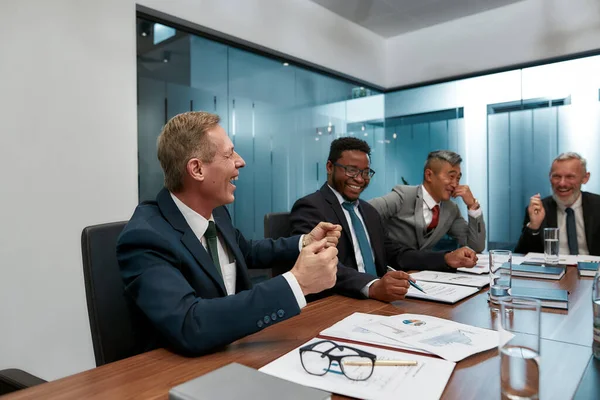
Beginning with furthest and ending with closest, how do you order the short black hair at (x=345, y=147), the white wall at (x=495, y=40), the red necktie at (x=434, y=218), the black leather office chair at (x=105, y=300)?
the white wall at (x=495, y=40) → the red necktie at (x=434, y=218) → the short black hair at (x=345, y=147) → the black leather office chair at (x=105, y=300)

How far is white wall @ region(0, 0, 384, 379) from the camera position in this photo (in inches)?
92.0

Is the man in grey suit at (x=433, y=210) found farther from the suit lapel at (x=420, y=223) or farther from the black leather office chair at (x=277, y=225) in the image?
the black leather office chair at (x=277, y=225)

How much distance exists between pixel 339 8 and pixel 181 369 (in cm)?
425

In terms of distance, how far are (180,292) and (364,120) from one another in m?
4.34

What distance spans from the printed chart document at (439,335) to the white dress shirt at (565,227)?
2.39 meters

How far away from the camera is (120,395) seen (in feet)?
2.71

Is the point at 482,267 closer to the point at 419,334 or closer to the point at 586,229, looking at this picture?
the point at 419,334

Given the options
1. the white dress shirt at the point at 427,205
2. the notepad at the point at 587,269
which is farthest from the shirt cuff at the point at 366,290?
the white dress shirt at the point at 427,205

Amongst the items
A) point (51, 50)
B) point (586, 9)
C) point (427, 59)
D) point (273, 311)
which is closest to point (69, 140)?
point (51, 50)

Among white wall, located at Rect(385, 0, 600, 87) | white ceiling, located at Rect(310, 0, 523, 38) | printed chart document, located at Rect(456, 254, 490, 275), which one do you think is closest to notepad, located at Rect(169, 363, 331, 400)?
printed chart document, located at Rect(456, 254, 490, 275)

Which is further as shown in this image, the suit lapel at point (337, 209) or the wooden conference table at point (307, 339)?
the suit lapel at point (337, 209)

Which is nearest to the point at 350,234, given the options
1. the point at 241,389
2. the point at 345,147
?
the point at 345,147

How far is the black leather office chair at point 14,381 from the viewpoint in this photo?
1115 millimetres

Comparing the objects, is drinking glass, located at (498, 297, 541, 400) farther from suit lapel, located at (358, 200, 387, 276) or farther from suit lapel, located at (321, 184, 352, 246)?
suit lapel, located at (358, 200, 387, 276)
